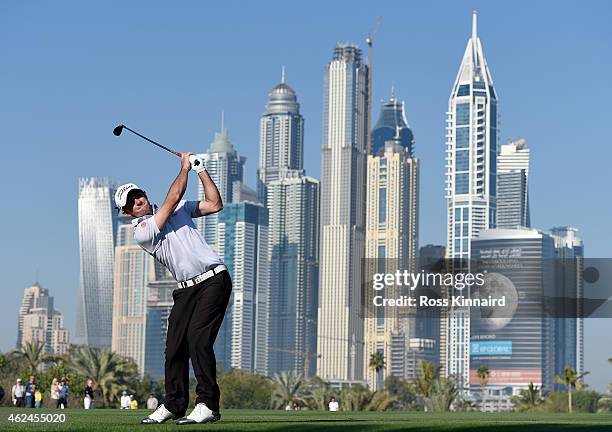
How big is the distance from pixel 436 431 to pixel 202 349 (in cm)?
288

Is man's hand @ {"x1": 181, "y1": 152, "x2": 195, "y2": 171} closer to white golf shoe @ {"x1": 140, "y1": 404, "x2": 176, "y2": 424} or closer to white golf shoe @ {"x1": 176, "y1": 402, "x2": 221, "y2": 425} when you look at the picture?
white golf shoe @ {"x1": 176, "y1": 402, "x2": 221, "y2": 425}

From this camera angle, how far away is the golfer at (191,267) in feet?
44.6

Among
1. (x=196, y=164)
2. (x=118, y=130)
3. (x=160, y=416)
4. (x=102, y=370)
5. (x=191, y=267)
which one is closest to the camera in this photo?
(x=196, y=164)

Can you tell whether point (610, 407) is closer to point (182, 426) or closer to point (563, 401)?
point (563, 401)

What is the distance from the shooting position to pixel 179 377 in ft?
46.1

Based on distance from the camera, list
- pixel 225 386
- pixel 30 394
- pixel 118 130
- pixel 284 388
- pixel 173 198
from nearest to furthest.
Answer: pixel 173 198 → pixel 118 130 → pixel 30 394 → pixel 284 388 → pixel 225 386

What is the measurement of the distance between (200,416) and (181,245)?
5.51ft

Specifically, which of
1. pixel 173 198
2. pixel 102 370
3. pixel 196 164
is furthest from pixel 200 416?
pixel 102 370

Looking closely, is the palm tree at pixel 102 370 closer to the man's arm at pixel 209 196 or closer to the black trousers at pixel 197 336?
the black trousers at pixel 197 336

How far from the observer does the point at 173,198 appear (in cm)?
1338

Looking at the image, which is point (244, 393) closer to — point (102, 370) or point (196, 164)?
point (102, 370)

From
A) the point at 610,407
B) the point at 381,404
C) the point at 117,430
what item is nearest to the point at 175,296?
the point at 117,430

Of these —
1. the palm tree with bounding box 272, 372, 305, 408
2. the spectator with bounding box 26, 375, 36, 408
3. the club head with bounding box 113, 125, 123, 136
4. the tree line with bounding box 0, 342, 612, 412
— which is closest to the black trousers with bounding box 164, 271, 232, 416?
the club head with bounding box 113, 125, 123, 136

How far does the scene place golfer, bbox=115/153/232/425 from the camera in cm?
1359
